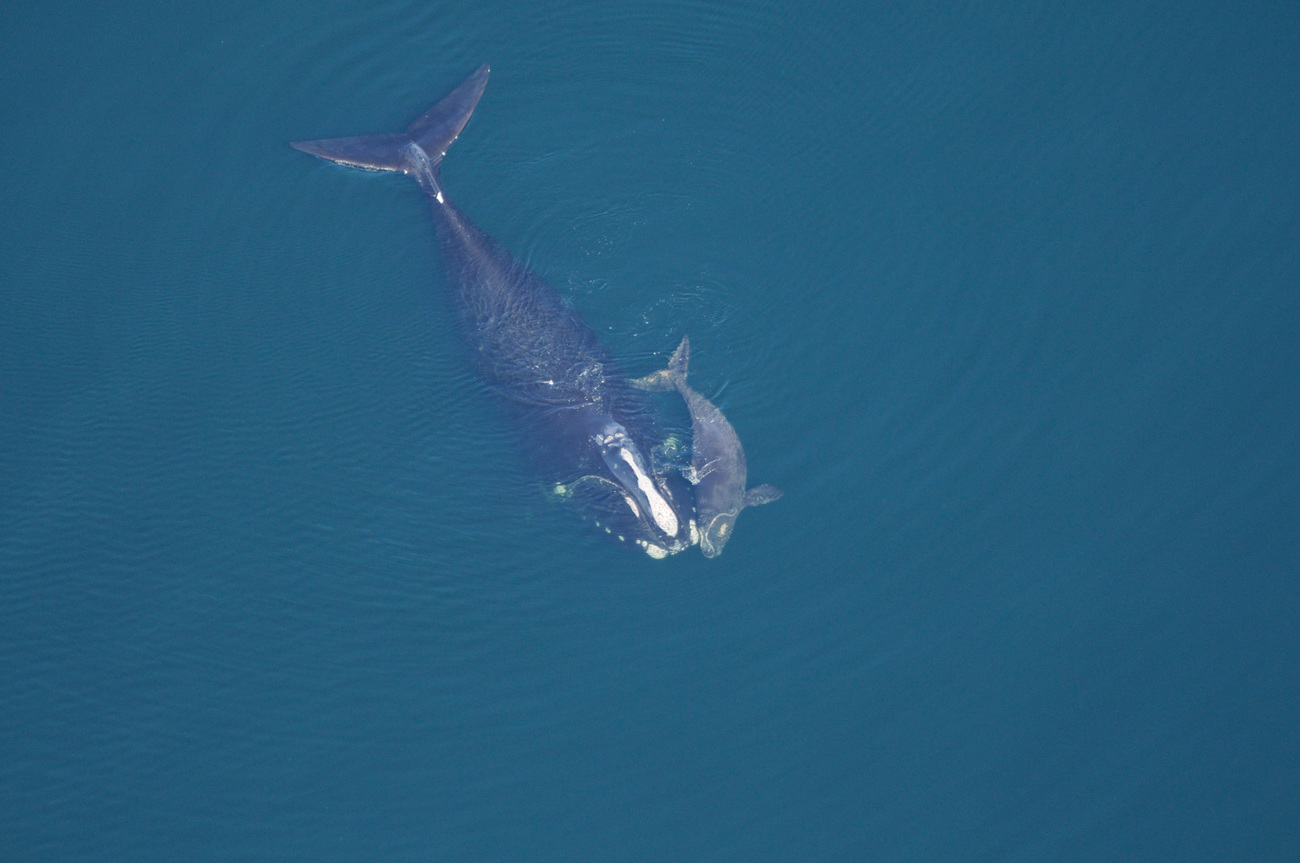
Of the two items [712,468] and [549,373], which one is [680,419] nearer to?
[712,468]

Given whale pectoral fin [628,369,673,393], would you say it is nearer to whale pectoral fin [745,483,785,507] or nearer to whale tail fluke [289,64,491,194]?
whale pectoral fin [745,483,785,507]

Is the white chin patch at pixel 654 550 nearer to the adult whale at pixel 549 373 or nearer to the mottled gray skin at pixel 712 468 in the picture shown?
the adult whale at pixel 549 373

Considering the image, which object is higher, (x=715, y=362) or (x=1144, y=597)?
(x=715, y=362)

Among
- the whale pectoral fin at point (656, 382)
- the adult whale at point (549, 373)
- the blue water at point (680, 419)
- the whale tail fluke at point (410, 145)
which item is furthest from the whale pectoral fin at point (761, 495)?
the whale tail fluke at point (410, 145)

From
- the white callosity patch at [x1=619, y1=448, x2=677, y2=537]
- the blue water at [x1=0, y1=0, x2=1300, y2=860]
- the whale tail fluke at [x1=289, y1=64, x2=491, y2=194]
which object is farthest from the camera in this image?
the whale tail fluke at [x1=289, y1=64, x2=491, y2=194]

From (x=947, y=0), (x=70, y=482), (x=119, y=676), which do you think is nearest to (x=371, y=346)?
(x=70, y=482)

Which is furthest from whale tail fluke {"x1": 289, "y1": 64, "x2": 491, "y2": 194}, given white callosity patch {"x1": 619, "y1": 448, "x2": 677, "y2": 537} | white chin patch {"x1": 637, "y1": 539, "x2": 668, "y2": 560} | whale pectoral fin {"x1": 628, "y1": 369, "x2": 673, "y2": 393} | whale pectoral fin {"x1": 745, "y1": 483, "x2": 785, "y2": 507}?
whale pectoral fin {"x1": 745, "y1": 483, "x2": 785, "y2": 507}

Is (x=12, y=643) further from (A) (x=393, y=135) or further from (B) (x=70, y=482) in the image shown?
(A) (x=393, y=135)
